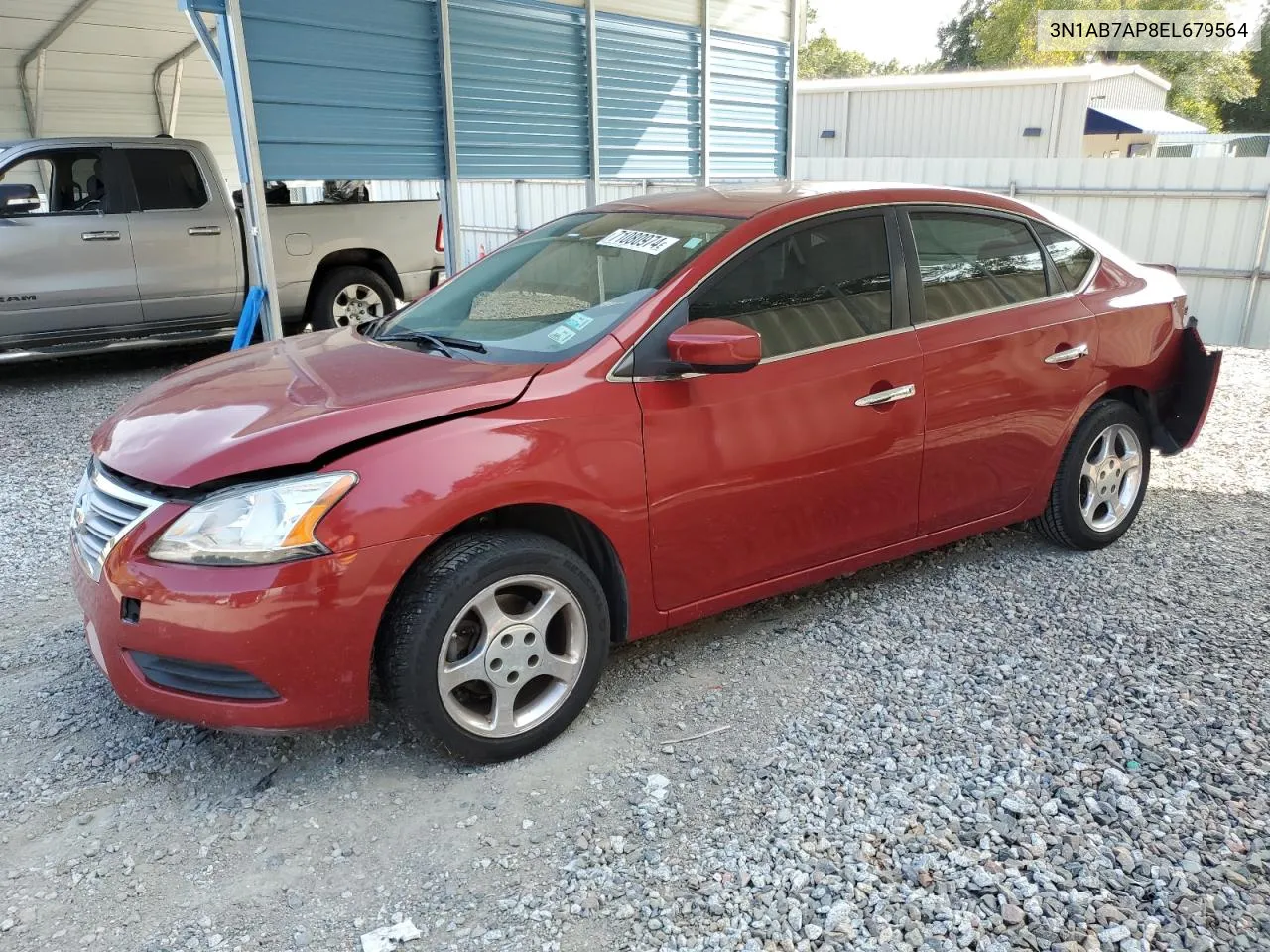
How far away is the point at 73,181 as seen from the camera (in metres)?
7.94

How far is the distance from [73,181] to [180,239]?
2.86 feet

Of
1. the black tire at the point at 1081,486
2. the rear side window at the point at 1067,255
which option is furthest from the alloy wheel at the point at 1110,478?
the rear side window at the point at 1067,255

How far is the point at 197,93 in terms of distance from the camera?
15.0 meters

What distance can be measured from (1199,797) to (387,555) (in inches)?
94.4

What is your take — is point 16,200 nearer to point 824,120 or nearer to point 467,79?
point 467,79

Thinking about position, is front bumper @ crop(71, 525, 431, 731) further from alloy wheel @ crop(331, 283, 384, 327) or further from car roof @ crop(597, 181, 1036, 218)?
alloy wheel @ crop(331, 283, 384, 327)

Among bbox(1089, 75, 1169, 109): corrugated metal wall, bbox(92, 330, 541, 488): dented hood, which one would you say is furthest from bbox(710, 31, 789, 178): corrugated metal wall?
bbox(1089, 75, 1169, 109): corrugated metal wall

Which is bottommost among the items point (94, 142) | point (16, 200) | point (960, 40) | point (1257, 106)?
point (16, 200)

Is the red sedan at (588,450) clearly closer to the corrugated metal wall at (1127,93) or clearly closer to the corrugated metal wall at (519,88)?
the corrugated metal wall at (519,88)

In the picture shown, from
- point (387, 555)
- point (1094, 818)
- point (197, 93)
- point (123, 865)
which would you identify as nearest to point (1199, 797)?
point (1094, 818)

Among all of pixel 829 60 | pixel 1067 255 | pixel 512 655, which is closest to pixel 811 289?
pixel 1067 255

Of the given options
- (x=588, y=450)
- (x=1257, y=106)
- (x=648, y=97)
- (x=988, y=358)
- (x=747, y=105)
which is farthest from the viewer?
(x=1257, y=106)

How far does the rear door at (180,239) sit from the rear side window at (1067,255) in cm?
700

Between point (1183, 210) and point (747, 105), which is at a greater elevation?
point (747, 105)
